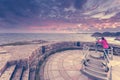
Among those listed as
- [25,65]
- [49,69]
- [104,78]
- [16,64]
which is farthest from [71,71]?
[16,64]

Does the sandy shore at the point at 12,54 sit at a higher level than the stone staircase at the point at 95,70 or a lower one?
higher

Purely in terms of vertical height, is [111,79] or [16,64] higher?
[16,64]

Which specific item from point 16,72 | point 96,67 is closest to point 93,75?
point 96,67

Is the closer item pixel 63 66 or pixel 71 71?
pixel 71 71

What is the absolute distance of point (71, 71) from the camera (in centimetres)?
987

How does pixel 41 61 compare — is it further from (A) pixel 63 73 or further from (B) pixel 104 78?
(B) pixel 104 78

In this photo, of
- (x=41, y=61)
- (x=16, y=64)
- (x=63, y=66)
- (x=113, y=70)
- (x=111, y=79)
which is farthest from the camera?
(x=41, y=61)

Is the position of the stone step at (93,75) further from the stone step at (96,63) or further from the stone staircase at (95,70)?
the stone step at (96,63)

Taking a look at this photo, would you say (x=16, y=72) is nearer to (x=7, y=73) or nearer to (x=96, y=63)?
(x=7, y=73)

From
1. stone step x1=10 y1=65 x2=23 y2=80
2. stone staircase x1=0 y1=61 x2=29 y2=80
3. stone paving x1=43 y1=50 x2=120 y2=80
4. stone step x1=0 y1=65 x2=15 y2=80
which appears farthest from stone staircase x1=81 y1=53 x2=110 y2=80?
stone step x1=0 y1=65 x2=15 y2=80

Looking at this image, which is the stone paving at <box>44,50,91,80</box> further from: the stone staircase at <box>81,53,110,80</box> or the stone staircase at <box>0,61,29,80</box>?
the stone staircase at <box>0,61,29,80</box>

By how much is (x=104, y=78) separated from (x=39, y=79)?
541cm

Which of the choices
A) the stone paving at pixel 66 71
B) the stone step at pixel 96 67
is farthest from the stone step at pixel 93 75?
the stone step at pixel 96 67

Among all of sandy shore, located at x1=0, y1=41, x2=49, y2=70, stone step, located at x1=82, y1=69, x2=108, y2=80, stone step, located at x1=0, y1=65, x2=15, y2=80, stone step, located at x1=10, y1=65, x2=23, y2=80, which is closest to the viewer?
stone step, located at x1=0, y1=65, x2=15, y2=80
